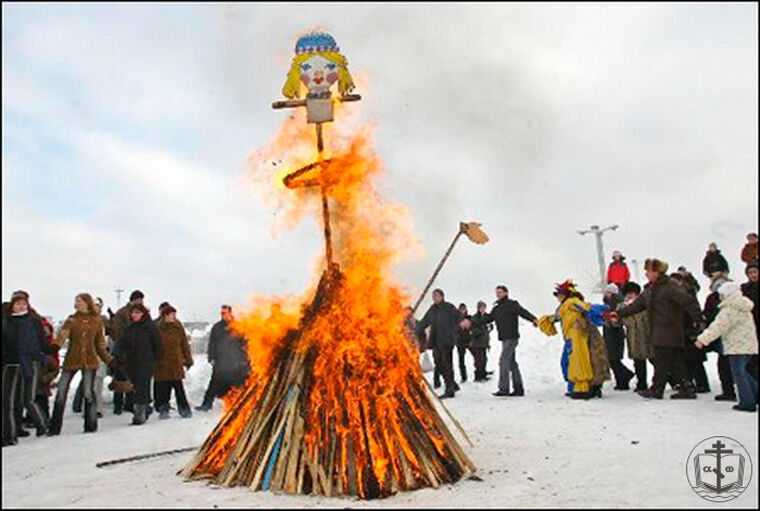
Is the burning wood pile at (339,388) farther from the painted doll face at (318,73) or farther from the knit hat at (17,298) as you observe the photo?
the knit hat at (17,298)

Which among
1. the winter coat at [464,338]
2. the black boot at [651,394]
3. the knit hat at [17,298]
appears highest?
the knit hat at [17,298]

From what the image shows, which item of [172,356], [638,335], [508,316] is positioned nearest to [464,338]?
[508,316]

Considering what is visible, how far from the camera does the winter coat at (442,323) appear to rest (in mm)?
11188

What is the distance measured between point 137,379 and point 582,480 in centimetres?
683

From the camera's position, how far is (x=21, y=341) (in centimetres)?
847

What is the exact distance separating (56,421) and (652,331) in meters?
8.15

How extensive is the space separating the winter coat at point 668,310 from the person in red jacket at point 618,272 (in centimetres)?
318

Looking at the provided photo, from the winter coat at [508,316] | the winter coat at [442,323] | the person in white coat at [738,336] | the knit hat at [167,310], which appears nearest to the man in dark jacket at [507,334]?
the winter coat at [508,316]

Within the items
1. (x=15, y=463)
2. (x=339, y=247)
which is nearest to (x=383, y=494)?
(x=339, y=247)

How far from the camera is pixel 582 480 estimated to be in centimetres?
523

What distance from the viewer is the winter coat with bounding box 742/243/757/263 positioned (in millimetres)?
10477

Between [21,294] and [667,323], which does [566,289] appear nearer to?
[667,323]

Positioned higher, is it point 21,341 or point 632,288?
point 632,288

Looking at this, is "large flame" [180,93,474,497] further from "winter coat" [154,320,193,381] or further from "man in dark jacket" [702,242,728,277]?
"man in dark jacket" [702,242,728,277]
